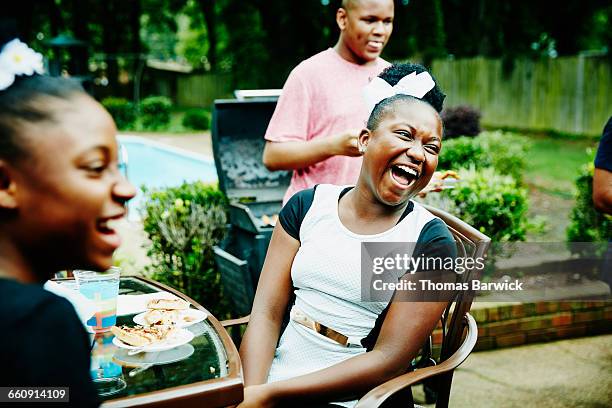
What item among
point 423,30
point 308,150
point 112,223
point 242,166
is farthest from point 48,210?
point 423,30

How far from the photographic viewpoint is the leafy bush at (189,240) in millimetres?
4422

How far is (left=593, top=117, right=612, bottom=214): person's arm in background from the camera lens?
2.90m

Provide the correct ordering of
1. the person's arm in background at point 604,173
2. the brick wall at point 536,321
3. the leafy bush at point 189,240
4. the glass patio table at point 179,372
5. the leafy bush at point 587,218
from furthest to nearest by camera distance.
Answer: the leafy bush at point 587,218, the leafy bush at point 189,240, the brick wall at point 536,321, the person's arm in background at point 604,173, the glass patio table at point 179,372

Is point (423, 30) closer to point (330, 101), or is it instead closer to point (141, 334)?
point (330, 101)

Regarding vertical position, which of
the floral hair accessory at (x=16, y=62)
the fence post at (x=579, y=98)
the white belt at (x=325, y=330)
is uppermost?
the floral hair accessory at (x=16, y=62)

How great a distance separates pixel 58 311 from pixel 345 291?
119 cm

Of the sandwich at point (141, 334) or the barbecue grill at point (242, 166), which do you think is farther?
the barbecue grill at point (242, 166)

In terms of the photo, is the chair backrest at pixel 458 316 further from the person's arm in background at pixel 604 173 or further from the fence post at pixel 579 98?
the fence post at pixel 579 98

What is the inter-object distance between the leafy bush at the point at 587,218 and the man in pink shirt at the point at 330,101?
7.92 feet

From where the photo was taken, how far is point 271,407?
6.50 ft

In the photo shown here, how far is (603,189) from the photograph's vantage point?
9.59 feet

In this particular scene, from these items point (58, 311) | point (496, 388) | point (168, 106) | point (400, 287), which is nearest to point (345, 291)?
point (400, 287)

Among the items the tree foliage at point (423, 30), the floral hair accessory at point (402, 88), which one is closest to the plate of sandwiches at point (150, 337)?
the floral hair accessory at point (402, 88)

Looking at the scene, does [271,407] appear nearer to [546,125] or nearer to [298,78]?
[298,78]
